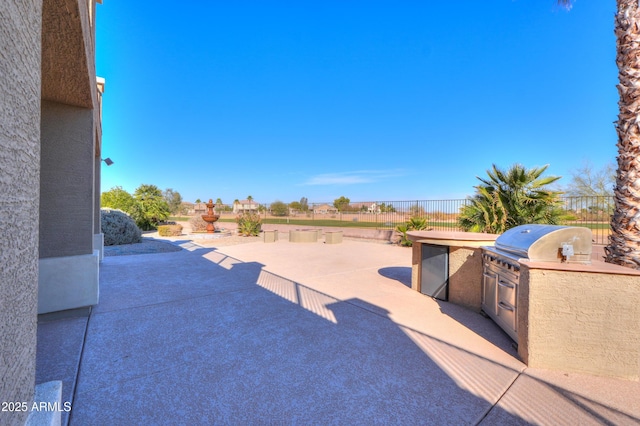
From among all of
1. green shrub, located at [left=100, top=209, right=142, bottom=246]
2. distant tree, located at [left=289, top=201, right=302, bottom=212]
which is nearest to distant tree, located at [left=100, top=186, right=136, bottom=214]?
green shrub, located at [left=100, top=209, right=142, bottom=246]

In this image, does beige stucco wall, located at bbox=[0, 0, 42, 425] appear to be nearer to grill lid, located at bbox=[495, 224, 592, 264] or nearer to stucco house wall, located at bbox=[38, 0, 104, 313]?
stucco house wall, located at bbox=[38, 0, 104, 313]

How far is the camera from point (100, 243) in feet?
26.2

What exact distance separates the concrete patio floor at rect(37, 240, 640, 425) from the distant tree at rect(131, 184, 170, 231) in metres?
19.8

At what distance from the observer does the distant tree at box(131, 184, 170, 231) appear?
22375 millimetres

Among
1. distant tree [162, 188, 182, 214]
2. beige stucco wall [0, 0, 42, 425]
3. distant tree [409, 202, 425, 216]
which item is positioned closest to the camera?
beige stucco wall [0, 0, 42, 425]

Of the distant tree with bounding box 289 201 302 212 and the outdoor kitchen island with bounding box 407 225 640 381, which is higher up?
the distant tree with bounding box 289 201 302 212

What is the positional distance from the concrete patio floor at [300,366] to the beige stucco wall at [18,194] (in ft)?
4.64

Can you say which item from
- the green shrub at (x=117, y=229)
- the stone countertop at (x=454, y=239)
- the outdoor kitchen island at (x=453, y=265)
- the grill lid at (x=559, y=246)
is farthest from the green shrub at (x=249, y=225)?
the grill lid at (x=559, y=246)

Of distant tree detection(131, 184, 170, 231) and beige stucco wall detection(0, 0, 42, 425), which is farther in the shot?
distant tree detection(131, 184, 170, 231)

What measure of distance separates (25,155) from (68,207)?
4.13 metres

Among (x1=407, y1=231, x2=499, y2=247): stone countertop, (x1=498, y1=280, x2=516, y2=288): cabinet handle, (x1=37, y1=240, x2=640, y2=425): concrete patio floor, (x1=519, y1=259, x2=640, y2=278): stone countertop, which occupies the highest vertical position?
(x1=407, y1=231, x2=499, y2=247): stone countertop

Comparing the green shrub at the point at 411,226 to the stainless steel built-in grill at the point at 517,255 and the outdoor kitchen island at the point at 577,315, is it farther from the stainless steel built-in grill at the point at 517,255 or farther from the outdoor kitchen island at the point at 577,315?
the outdoor kitchen island at the point at 577,315

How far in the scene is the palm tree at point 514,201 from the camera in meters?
8.66

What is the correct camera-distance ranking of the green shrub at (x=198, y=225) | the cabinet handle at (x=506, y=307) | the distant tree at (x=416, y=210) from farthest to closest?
the green shrub at (x=198, y=225) < the distant tree at (x=416, y=210) < the cabinet handle at (x=506, y=307)
